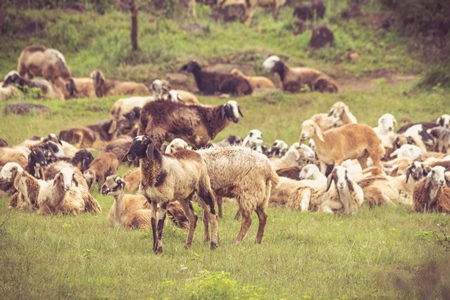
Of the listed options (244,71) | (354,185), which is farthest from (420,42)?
(354,185)

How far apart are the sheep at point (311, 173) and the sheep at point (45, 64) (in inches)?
485

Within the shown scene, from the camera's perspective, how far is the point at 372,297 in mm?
8805

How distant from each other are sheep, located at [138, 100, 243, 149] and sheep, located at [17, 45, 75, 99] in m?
10.2

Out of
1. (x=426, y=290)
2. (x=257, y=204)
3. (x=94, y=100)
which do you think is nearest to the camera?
(x=426, y=290)

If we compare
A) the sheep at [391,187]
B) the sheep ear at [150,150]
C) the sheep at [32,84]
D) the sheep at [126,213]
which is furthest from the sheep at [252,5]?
the sheep ear at [150,150]

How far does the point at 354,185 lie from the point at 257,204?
358 centimetres

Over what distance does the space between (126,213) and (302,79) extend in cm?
1510

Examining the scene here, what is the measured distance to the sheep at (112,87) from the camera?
82.2ft

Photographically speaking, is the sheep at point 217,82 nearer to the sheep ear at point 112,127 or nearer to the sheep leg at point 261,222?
the sheep ear at point 112,127

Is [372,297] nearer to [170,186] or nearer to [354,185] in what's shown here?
[170,186]

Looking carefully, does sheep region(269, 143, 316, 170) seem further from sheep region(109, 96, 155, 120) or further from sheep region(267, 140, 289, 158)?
sheep region(109, 96, 155, 120)

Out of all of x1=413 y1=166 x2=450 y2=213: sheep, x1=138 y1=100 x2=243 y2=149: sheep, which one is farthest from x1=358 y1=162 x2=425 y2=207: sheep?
x1=138 y1=100 x2=243 y2=149: sheep

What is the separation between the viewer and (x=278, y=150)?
18328 millimetres

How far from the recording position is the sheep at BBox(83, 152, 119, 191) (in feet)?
49.4
